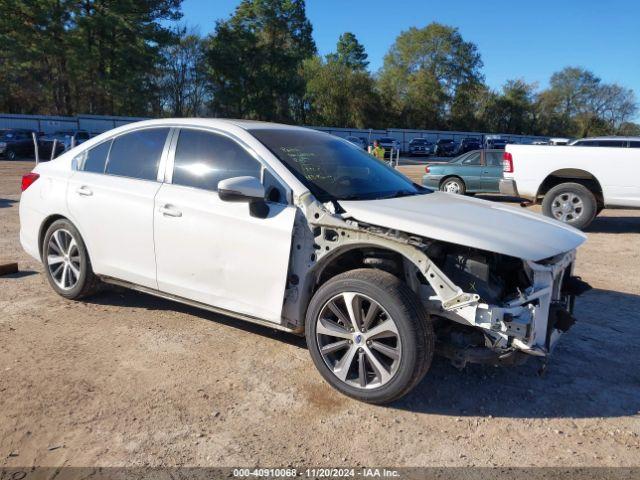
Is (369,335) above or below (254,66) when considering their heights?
below

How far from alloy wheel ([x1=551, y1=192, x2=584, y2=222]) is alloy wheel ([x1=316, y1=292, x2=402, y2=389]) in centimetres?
759

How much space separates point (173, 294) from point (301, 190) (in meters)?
1.42

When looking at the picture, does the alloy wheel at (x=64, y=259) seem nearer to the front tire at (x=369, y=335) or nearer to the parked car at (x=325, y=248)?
the parked car at (x=325, y=248)

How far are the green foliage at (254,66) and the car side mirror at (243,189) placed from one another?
5079cm

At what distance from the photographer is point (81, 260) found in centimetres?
470

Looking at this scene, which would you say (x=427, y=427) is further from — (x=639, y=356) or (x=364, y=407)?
(x=639, y=356)

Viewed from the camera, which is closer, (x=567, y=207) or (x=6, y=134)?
(x=567, y=207)

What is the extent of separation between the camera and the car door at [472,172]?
1475cm

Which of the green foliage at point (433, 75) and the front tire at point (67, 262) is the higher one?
the green foliage at point (433, 75)

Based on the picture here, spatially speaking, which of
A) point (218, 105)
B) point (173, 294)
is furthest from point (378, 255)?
point (218, 105)

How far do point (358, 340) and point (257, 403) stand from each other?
73cm

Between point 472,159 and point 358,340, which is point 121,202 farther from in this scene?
point 472,159

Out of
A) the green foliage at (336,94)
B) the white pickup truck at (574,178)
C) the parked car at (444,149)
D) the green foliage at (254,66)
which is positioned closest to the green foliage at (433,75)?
the green foliage at (336,94)

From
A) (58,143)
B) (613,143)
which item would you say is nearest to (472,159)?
(613,143)
